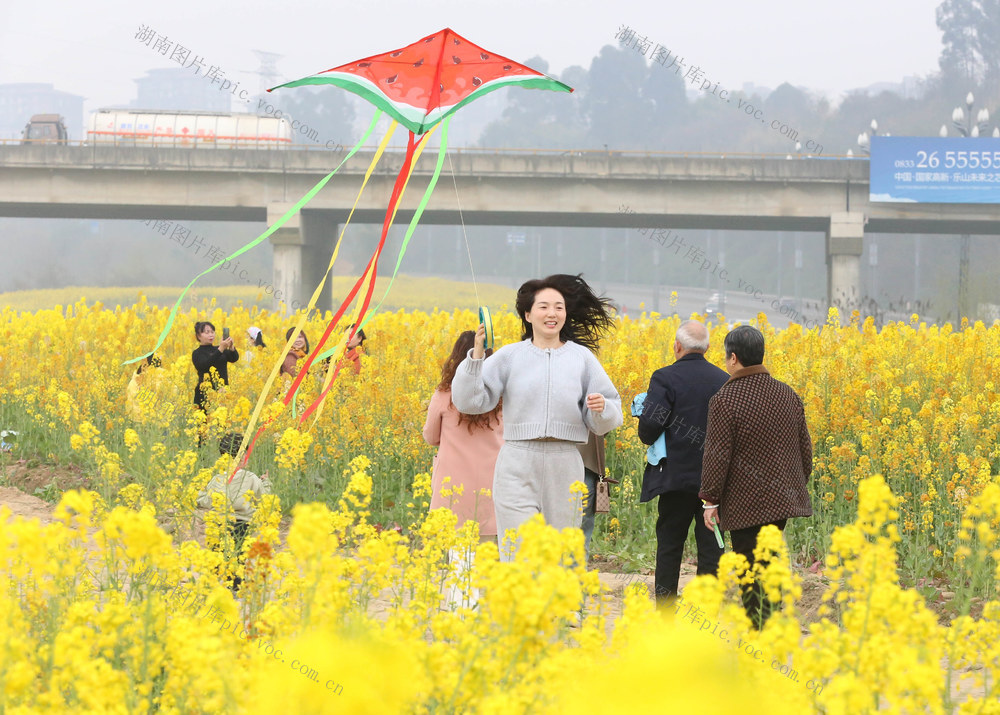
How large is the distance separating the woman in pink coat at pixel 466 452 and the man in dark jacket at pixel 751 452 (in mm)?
1178

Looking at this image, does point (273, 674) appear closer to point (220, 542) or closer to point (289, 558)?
point (289, 558)

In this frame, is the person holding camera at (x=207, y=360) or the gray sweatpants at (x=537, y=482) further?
the person holding camera at (x=207, y=360)

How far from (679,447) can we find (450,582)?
193 centimetres

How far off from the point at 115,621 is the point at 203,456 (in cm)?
566

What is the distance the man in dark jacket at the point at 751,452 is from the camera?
4.91 meters

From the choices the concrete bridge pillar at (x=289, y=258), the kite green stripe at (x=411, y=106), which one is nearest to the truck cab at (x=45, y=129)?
the concrete bridge pillar at (x=289, y=258)

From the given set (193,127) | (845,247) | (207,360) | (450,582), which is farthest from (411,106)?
(193,127)

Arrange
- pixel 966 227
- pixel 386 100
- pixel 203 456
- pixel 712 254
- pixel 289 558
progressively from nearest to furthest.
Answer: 1. pixel 289 558
2. pixel 386 100
3. pixel 203 456
4. pixel 966 227
5. pixel 712 254

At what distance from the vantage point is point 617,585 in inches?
281

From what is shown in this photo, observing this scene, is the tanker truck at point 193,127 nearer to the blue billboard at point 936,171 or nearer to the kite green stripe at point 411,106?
the blue billboard at point 936,171

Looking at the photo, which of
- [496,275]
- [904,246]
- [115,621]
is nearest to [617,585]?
[115,621]

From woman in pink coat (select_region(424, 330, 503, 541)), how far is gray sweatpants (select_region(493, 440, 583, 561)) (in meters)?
0.68

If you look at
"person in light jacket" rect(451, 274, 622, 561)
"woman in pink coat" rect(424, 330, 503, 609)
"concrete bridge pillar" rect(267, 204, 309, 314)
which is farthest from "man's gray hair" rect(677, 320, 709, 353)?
"concrete bridge pillar" rect(267, 204, 309, 314)

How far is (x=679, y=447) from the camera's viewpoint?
558 cm
